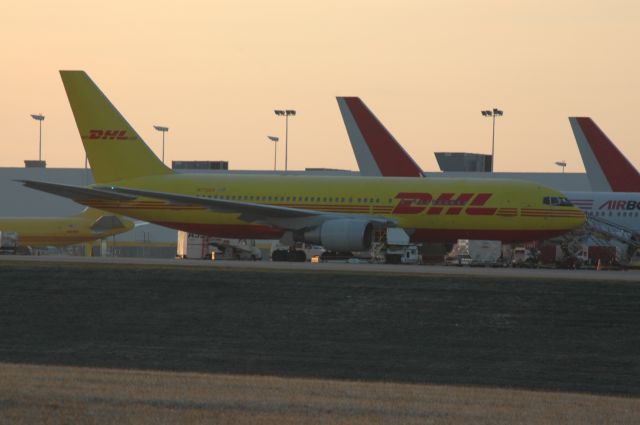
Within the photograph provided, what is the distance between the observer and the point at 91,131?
61094 mm

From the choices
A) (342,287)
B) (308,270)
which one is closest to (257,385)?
(342,287)

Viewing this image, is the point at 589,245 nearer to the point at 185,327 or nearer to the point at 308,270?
the point at 308,270

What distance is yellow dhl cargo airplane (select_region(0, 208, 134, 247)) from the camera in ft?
267

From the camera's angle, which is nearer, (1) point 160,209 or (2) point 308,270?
(2) point 308,270

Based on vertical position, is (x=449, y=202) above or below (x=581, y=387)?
above

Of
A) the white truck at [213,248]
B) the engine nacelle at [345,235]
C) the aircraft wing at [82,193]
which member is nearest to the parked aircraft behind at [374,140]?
the white truck at [213,248]

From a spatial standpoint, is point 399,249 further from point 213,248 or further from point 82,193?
point 213,248

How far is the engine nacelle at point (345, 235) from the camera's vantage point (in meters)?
53.9

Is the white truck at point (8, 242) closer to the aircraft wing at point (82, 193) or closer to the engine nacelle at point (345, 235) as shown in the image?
the aircraft wing at point (82, 193)

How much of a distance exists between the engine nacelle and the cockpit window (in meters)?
7.36

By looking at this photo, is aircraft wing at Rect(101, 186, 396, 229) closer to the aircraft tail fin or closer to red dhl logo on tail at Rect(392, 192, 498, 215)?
red dhl logo on tail at Rect(392, 192, 498, 215)

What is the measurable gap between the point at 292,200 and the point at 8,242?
960 inches

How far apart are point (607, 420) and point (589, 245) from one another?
131ft

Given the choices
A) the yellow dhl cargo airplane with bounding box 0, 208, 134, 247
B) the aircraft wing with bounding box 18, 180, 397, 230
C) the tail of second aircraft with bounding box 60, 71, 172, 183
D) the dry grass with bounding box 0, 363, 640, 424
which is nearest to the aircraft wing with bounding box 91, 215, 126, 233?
the yellow dhl cargo airplane with bounding box 0, 208, 134, 247
